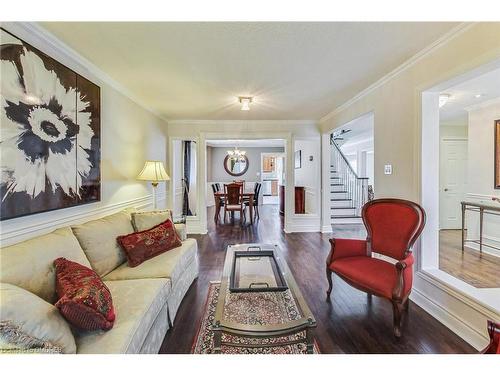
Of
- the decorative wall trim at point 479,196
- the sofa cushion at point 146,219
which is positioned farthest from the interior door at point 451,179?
the sofa cushion at point 146,219

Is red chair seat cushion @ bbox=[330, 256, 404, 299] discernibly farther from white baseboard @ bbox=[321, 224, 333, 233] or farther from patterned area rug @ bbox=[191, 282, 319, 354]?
white baseboard @ bbox=[321, 224, 333, 233]

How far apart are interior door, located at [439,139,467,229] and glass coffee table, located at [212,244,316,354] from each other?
4.74m

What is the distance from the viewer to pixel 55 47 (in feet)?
6.48

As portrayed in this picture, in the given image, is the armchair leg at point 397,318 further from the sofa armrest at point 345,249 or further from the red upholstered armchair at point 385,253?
the sofa armrest at point 345,249

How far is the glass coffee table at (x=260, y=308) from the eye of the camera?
1.35 meters

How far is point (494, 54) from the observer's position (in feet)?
5.24

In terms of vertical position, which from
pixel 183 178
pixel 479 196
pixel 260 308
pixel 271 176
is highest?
pixel 271 176

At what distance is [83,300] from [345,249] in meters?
2.21

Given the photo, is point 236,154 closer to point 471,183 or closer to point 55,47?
point 471,183

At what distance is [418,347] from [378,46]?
2.46 m

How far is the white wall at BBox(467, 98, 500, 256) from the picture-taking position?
3.66 m

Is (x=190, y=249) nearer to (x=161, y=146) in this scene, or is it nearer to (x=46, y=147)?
(x=46, y=147)

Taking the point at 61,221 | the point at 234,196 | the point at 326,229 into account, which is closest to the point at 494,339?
the point at 61,221

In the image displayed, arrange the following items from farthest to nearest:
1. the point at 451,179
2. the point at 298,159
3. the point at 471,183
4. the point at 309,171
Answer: the point at 298,159
the point at 309,171
the point at 451,179
the point at 471,183
